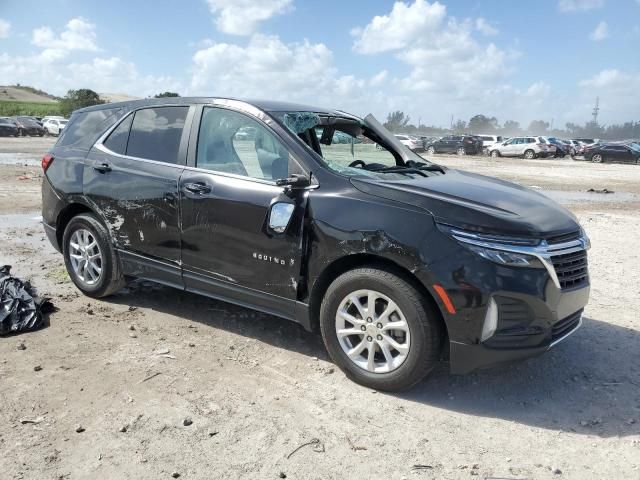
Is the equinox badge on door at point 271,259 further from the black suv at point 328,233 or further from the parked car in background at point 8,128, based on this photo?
the parked car in background at point 8,128


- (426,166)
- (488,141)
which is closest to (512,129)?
(488,141)

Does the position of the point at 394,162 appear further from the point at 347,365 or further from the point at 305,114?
the point at 347,365

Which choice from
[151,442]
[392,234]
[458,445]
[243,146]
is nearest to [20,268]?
[243,146]

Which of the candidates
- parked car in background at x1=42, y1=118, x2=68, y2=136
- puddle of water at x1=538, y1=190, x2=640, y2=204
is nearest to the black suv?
puddle of water at x1=538, y1=190, x2=640, y2=204

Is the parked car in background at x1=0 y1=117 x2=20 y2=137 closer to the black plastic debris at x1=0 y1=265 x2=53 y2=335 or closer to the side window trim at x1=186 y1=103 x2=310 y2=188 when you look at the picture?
the black plastic debris at x1=0 y1=265 x2=53 y2=335

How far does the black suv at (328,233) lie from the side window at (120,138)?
0.5 inches

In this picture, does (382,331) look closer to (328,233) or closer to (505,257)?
(328,233)

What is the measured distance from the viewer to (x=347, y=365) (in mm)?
3727

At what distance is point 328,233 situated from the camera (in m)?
3.68

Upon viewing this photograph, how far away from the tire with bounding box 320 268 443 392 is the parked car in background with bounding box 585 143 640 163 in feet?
123

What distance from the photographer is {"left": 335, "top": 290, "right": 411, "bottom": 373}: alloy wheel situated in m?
3.50

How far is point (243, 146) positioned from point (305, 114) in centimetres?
60

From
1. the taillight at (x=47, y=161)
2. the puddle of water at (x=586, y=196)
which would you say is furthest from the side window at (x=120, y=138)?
the puddle of water at (x=586, y=196)

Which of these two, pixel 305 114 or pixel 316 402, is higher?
pixel 305 114
